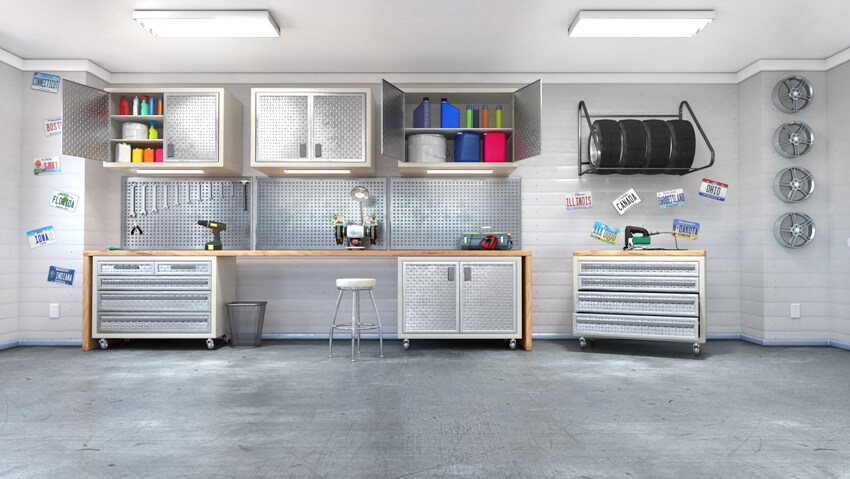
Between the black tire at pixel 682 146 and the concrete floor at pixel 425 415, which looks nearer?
the concrete floor at pixel 425 415

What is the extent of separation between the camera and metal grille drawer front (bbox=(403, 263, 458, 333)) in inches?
191

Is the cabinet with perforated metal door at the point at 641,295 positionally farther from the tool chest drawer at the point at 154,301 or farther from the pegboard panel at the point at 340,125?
the tool chest drawer at the point at 154,301

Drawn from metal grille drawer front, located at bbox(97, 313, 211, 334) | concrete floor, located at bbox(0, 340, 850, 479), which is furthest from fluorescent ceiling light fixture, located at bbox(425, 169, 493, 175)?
metal grille drawer front, located at bbox(97, 313, 211, 334)

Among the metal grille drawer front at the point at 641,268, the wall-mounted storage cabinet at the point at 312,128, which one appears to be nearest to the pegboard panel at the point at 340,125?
the wall-mounted storage cabinet at the point at 312,128

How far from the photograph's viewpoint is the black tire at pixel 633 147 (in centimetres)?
514

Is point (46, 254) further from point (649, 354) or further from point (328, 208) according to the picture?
point (649, 354)

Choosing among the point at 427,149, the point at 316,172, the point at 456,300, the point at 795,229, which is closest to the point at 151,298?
the point at 316,172

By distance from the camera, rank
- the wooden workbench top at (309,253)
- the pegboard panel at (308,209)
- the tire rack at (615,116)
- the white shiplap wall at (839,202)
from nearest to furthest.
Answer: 1. the wooden workbench top at (309,253)
2. the white shiplap wall at (839,202)
3. the tire rack at (615,116)
4. the pegboard panel at (308,209)

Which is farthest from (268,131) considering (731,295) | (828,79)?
(828,79)

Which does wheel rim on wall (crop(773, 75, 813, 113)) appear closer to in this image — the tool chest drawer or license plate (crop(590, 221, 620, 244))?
license plate (crop(590, 221, 620, 244))

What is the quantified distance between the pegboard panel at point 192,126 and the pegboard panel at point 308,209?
0.68 meters

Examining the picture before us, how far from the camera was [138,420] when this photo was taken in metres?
2.79

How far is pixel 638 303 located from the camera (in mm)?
4684

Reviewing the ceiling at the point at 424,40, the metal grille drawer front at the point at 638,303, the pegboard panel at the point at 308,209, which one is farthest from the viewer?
the pegboard panel at the point at 308,209
